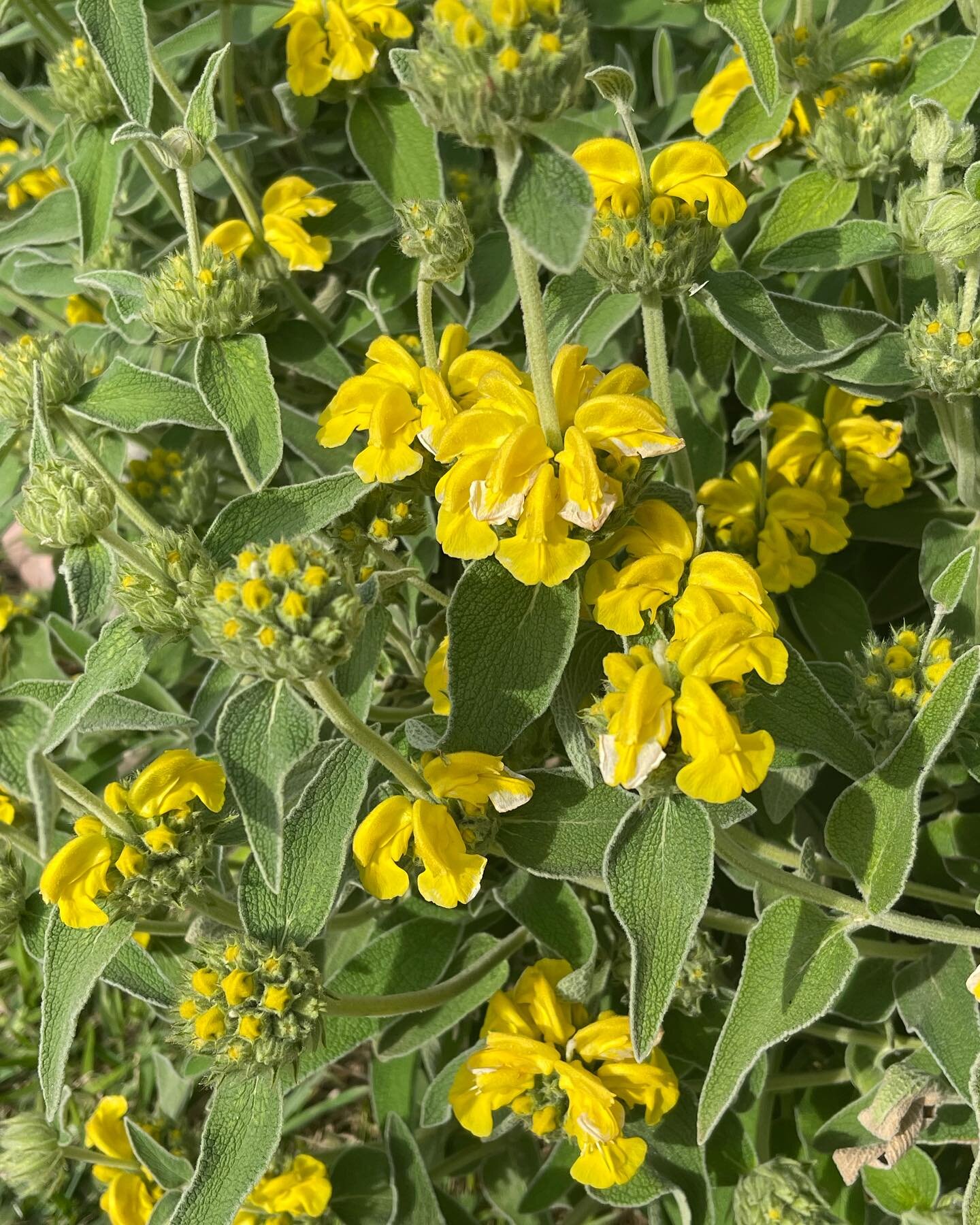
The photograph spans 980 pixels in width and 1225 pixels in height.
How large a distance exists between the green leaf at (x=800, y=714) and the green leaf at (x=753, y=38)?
926 mm

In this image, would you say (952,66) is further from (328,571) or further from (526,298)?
(328,571)

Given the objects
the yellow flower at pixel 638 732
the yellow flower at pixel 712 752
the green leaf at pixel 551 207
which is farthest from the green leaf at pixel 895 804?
the green leaf at pixel 551 207

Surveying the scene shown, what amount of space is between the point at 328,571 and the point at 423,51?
1.88 ft

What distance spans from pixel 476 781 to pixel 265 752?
0.28 m

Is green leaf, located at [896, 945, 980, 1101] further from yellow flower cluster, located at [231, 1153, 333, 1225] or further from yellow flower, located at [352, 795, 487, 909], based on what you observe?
yellow flower cluster, located at [231, 1153, 333, 1225]

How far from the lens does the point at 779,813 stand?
1.93 meters

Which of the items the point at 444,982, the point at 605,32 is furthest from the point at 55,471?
the point at 605,32

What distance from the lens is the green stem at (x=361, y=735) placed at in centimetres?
130

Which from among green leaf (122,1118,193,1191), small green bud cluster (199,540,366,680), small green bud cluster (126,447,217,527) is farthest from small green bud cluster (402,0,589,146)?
green leaf (122,1118,193,1191)

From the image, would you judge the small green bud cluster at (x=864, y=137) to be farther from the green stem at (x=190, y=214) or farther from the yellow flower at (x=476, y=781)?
the yellow flower at (x=476, y=781)

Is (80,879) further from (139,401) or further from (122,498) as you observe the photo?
(139,401)

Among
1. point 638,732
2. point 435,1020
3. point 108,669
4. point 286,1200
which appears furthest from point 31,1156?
point 638,732

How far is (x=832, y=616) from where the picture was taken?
7.13 feet

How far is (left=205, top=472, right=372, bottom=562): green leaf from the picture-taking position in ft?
5.03
